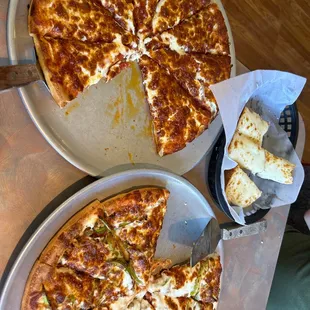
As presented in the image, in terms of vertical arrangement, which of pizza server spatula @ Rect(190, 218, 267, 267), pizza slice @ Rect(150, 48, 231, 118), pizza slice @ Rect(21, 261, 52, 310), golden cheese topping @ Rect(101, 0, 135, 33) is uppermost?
golden cheese topping @ Rect(101, 0, 135, 33)

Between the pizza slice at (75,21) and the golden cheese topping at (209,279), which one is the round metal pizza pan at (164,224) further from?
the pizza slice at (75,21)

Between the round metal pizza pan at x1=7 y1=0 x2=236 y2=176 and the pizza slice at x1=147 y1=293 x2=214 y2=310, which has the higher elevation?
the round metal pizza pan at x1=7 y1=0 x2=236 y2=176

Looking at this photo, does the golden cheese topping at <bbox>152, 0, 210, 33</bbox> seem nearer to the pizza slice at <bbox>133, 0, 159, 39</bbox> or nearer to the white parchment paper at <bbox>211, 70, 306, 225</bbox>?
the pizza slice at <bbox>133, 0, 159, 39</bbox>

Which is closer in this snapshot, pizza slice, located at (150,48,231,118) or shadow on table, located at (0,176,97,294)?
shadow on table, located at (0,176,97,294)

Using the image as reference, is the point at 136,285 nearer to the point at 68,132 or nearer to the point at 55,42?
the point at 68,132

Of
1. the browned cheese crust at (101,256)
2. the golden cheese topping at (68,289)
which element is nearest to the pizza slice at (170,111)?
the browned cheese crust at (101,256)

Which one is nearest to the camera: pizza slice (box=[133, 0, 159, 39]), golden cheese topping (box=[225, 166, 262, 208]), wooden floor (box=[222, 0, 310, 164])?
pizza slice (box=[133, 0, 159, 39])

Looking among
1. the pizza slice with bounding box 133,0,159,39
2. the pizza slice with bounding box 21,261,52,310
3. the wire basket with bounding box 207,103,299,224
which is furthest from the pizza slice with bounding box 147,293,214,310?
the pizza slice with bounding box 133,0,159,39
